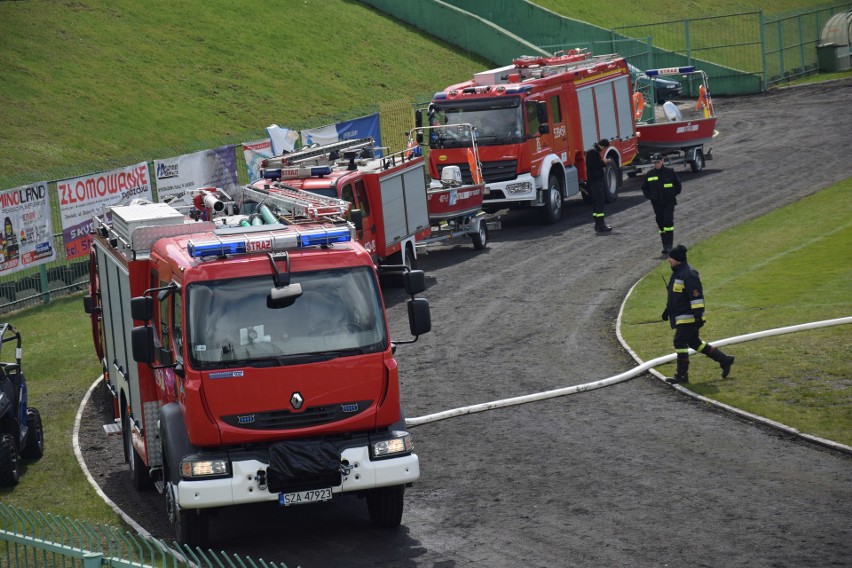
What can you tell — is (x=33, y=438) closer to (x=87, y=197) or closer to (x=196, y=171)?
(x=87, y=197)

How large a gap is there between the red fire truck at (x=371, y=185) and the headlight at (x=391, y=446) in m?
10.3

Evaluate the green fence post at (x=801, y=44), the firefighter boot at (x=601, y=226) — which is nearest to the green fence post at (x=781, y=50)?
the green fence post at (x=801, y=44)

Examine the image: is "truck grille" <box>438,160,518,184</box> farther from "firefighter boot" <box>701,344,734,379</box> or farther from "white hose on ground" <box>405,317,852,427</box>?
"firefighter boot" <box>701,344,734,379</box>

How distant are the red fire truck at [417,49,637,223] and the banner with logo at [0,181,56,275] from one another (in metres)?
9.21

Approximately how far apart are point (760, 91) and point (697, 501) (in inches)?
1625

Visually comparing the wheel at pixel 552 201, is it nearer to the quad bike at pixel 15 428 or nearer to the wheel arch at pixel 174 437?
the quad bike at pixel 15 428

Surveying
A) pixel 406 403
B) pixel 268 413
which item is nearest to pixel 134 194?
pixel 406 403

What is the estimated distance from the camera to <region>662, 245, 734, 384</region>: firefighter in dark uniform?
49.2 feet

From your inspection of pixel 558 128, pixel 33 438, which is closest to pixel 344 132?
pixel 558 128

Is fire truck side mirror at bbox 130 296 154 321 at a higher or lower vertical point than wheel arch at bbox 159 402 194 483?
higher

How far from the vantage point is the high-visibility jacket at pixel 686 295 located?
15.0m

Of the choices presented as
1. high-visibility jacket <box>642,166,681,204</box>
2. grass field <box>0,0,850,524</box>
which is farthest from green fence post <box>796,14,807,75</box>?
high-visibility jacket <box>642,166,681,204</box>

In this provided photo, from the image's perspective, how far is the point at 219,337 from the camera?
10.4 metres

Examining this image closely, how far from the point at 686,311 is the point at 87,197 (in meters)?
14.7
